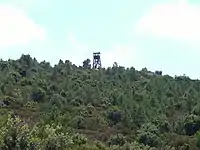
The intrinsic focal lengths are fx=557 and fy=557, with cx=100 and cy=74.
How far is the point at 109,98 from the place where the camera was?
10412cm

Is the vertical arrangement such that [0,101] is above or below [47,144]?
above

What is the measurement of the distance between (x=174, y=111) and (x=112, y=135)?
2349 cm

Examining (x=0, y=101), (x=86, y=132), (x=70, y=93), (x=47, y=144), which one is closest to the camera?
(x=47, y=144)

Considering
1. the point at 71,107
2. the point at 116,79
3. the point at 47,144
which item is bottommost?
the point at 47,144

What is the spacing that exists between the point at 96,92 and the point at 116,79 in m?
22.0

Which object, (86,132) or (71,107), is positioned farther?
(71,107)

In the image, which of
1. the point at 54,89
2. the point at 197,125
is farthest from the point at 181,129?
the point at 54,89

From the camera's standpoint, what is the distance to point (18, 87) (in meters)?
101

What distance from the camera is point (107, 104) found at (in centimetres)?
10000

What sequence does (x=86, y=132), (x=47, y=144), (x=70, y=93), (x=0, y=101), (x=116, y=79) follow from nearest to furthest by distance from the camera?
(x=47, y=144), (x=86, y=132), (x=0, y=101), (x=70, y=93), (x=116, y=79)

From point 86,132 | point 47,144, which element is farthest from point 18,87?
point 47,144

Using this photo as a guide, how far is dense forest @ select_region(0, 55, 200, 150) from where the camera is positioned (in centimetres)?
7962

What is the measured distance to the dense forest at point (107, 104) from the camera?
261 ft

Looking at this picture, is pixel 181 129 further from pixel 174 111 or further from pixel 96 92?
pixel 96 92
